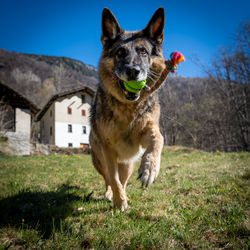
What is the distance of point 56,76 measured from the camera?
154 feet

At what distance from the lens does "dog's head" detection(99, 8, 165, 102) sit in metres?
2.99

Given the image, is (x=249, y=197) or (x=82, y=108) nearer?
(x=249, y=197)

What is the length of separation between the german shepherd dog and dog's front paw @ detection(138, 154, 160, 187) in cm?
44

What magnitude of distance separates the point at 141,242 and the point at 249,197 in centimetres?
216

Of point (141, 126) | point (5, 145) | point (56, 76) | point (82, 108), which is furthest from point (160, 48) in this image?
point (56, 76)

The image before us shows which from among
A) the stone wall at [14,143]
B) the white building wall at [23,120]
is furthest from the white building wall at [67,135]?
the stone wall at [14,143]

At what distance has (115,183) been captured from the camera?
3016mm

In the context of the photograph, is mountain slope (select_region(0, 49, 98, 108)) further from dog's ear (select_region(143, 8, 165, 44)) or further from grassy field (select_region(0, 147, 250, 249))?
grassy field (select_region(0, 147, 250, 249))

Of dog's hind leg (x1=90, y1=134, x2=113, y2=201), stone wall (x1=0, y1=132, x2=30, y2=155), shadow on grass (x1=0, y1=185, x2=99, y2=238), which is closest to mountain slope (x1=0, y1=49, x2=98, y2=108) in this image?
stone wall (x1=0, y1=132, x2=30, y2=155)

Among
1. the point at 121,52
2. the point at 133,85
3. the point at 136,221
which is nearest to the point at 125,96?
the point at 133,85

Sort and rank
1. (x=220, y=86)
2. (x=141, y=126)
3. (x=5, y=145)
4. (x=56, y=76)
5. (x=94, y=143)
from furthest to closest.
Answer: (x=56, y=76) < (x=220, y=86) < (x=5, y=145) < (x=94, y=143) < (x=141, y=126)

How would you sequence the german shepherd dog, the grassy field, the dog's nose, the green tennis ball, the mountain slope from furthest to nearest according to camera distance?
the mountain slope
the german shepherd dog
the green tennis ball
the dog's nose
the grassy field

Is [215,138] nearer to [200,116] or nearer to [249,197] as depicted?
[200,116]

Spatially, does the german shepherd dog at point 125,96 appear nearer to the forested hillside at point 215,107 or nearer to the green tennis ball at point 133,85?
the green tennis ball at point 133,85
